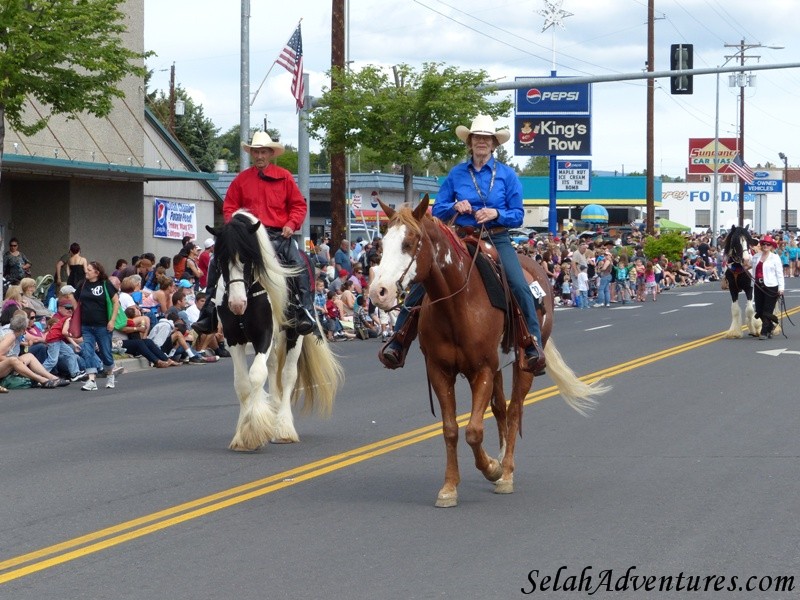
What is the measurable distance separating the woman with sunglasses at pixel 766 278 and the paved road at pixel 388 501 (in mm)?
7312

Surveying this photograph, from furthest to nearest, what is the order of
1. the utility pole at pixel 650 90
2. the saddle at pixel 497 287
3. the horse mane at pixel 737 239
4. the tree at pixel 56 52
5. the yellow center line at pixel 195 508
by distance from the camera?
the utility pole at pixel 650 90
the horse mane at pixel 737 239
the tree at pixel 56 52
the saddle at pixel 497 287
the yellow center line at pixel 195 508

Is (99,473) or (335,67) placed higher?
(335,67)

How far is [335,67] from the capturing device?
113ft

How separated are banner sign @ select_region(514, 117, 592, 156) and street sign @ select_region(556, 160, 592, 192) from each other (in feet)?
19.1

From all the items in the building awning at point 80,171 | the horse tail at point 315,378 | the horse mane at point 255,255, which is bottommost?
the horse tail at point 315,378

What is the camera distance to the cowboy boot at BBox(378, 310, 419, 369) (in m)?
9.39

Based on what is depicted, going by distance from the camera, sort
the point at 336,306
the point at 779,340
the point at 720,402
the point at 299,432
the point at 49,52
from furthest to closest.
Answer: the point at 336,306
the point at 779,340
the point at 49,52
the point at 720,402
the point at 299,432

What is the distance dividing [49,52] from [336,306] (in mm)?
8701

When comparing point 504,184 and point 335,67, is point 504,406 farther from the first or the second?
point 335,67

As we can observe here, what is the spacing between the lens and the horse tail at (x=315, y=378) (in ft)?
41.2

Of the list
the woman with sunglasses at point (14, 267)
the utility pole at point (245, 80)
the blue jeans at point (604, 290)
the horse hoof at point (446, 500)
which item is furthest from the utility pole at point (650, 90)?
the horse hoof at point (446, 500)

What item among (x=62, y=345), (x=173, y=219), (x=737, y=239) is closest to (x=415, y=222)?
(x=62, y=345)

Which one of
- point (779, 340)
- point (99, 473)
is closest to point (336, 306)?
point (779, 340)

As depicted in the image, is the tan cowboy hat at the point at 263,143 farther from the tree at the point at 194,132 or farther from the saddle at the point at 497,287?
the tree at the point at 194,132
